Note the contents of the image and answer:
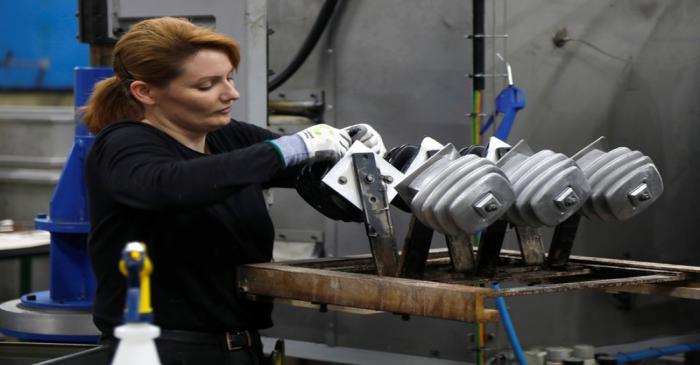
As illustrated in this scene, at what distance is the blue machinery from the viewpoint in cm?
373

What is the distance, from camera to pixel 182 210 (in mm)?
2355

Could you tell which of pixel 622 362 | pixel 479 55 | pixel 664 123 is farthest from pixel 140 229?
pixel 664 123

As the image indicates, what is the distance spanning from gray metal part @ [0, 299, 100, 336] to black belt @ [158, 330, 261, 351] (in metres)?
1.33

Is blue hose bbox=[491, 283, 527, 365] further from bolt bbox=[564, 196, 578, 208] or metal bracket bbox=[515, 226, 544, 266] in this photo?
bolt bbox=[564, 196, 578, 208]

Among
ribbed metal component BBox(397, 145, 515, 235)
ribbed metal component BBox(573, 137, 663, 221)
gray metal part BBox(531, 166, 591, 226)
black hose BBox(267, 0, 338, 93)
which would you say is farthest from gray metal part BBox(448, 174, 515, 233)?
black hose BBox(267, 0, 338, 93)

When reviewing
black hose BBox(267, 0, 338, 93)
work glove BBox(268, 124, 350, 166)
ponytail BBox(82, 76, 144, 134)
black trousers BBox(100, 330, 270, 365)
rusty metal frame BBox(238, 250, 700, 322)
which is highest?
black hose BBox(267, 0, 338, 93)

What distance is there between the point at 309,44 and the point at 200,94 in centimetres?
221

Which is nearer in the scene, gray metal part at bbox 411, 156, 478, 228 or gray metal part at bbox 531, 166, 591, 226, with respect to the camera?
gray metal part at bbox 411, 156, 478, 228

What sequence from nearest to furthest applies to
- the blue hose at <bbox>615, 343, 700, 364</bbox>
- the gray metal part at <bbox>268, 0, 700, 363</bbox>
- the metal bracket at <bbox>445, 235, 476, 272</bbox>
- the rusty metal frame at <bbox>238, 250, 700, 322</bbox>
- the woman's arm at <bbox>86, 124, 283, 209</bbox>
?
the rusty metal frame at <bbox>238, 250, 700, 322</bbox>, the woman's arm at <bbox>86, 124, 283, 209</bbox>, the metal bracket at <bbox>445, 235, 476, 272</bbox>, the gray metal part at <bbox>268, 0, 700, 363</bbox>, the blue hose at <bbox>615, 343, 700, 364</bbox>

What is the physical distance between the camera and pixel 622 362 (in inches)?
179

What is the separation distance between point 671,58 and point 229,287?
113 inches

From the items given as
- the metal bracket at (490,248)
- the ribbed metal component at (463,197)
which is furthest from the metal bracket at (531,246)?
the ribbed metal component at (463,197)

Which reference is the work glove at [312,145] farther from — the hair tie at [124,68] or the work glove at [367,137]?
the hair tie at [124,68]

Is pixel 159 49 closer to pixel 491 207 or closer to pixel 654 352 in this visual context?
pixel 491 207
